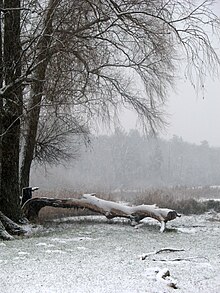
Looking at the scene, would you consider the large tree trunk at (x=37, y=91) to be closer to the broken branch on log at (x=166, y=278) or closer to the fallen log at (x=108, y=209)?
the fallen log at (x=108, y=209)

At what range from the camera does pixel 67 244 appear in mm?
8539

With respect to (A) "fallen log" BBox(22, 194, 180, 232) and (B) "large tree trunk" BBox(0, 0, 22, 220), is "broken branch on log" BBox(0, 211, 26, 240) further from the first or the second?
(A) "fallen log" BBox(22, 194, 180, 232)

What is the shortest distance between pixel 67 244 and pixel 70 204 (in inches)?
183

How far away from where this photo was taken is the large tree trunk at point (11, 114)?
1005 centimetres

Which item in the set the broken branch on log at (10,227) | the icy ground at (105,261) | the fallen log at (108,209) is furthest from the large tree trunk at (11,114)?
the fallen log at (108,209)

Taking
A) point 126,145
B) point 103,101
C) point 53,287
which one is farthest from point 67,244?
point 126,145

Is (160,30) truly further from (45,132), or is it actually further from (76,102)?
(45,132)

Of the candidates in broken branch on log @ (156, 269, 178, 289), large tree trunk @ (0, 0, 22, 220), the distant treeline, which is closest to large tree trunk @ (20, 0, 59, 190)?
large tree trunk @ (0, 0, 22, 220)

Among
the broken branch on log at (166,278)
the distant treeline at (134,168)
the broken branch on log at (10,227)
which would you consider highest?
the distant treeline at (134,168)

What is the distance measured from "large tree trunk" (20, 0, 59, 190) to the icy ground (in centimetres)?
285

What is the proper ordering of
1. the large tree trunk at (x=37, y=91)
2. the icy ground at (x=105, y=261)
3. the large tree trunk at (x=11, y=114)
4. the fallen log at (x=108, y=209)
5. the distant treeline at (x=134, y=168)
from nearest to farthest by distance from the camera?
the icy ground at (x=105, y=261) < the large tree trunk at (x=37, y=91) < the large tree trunk at (x=11, y=114) < the fallen log at (x=108, y=209) < the distant treeline at (x=134, y=168)

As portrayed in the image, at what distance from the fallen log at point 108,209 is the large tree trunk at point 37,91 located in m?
1.08

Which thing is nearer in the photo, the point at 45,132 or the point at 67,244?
the point at 67,244

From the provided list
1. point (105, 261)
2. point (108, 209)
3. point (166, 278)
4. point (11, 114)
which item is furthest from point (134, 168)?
point (166, 278)
